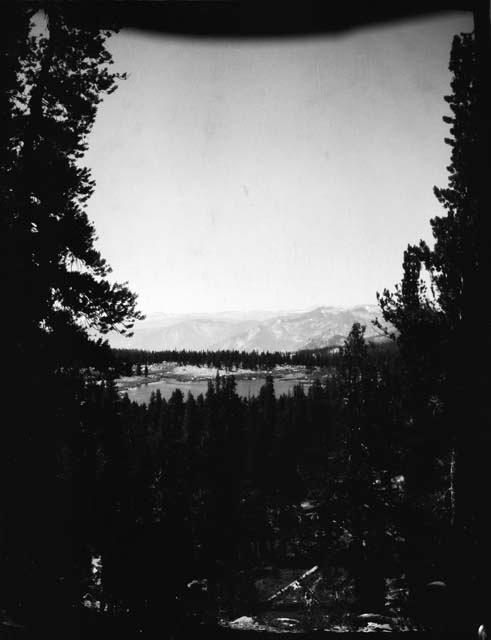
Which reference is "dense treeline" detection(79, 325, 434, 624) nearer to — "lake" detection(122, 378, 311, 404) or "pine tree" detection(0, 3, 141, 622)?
"pine tree" detection(0, 3, 141, 622)

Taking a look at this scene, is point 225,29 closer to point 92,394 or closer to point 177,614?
point 92,394

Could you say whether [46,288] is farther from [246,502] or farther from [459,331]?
[246,502]

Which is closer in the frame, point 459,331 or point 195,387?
point 459,331

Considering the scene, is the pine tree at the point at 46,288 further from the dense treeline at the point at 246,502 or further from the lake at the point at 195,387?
the lake at the point at 195,387

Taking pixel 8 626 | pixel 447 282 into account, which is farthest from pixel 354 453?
pixel 8 626

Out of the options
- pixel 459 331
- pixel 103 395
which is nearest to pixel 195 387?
pixel 103 395

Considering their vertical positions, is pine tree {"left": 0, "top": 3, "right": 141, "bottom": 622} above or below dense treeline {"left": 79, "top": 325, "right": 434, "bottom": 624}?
above

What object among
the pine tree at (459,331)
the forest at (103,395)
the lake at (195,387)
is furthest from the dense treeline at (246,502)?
the lake at (195,387)

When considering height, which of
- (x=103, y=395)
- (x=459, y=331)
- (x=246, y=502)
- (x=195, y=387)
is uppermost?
(x=459, y=331)

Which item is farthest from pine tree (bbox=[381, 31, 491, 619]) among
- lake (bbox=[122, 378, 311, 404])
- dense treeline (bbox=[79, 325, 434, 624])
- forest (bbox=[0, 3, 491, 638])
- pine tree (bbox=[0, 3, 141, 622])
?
lake (bbox=[122, 378, 311, 404])
